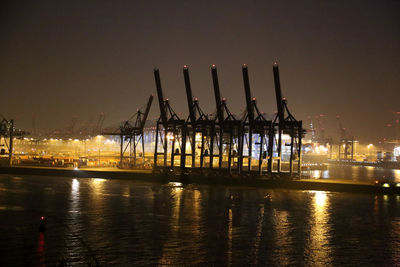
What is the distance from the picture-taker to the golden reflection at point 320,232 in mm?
17219

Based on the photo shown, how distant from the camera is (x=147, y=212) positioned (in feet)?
89.5

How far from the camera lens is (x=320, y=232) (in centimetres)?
2222

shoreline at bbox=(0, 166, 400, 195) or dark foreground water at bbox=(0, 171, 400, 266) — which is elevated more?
shoreline at bbox=(0, 166, 400, 195)

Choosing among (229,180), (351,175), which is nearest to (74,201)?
(229,180)

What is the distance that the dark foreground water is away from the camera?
1608 cm

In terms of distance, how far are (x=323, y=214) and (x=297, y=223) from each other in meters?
4.62

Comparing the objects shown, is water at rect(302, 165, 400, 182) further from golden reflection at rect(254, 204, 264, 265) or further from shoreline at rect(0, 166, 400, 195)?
golden reflection at rect(254, 204, 264, 265)

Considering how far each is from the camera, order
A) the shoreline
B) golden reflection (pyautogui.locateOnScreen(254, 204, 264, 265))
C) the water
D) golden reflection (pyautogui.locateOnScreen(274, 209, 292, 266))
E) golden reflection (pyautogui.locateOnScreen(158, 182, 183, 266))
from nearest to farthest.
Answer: golden reflection (pyautogui.locateOnScreen(158, 182, 183, 266)) → golden reflection (pyautogui.locateOnScreen(274, 209, 292, 266)) → golden reflection (pyautogui.locateOnScreen(254, 204, 264, 265)) → the shoreline → the water

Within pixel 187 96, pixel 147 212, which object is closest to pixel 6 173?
pixel 187 96

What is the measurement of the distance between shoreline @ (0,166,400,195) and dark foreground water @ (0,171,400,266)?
6.65 m

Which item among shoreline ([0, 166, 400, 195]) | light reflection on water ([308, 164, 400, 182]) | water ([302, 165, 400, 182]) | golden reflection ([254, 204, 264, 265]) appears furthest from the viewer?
light reflection on water ([308, 164, 400, 182])

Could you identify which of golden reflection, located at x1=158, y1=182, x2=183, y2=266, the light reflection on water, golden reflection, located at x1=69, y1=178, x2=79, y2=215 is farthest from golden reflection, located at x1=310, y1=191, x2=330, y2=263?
the light reflection on water

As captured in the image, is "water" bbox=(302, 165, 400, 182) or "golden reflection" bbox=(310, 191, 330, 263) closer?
"golden reflection" bbox=(310, 191, 330, 263)

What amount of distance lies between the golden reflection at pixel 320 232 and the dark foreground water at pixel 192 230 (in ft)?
0.13
